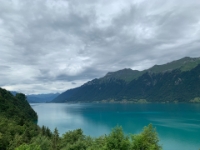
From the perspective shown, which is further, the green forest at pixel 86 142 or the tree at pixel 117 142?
the green forest at pixel 86 142

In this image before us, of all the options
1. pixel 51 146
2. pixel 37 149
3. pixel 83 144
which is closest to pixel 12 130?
pixel 51 146

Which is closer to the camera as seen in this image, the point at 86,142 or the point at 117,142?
the point at 117,142

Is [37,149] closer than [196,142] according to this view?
Yes

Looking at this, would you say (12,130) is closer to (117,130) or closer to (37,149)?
(37,149)

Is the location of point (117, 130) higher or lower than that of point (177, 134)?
higher

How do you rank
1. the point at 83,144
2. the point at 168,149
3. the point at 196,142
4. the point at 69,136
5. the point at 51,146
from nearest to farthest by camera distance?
the point at 83,144, the point at 51,146, the point at 69,136, the point at 168,149, the point at 196,142

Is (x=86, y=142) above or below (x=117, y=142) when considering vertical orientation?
below

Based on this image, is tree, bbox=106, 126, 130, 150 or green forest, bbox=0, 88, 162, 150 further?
green forest, bbox=0, 88, 162, 150

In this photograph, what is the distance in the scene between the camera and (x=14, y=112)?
81.1 metres

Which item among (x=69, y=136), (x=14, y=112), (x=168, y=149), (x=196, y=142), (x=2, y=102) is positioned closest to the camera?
(x=69, y=136)

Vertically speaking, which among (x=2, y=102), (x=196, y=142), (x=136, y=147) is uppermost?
(x=2, y=102)

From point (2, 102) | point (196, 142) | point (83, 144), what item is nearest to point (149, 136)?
point (83, 144)

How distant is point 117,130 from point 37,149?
1180cm

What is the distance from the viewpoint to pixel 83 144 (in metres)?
39.2
